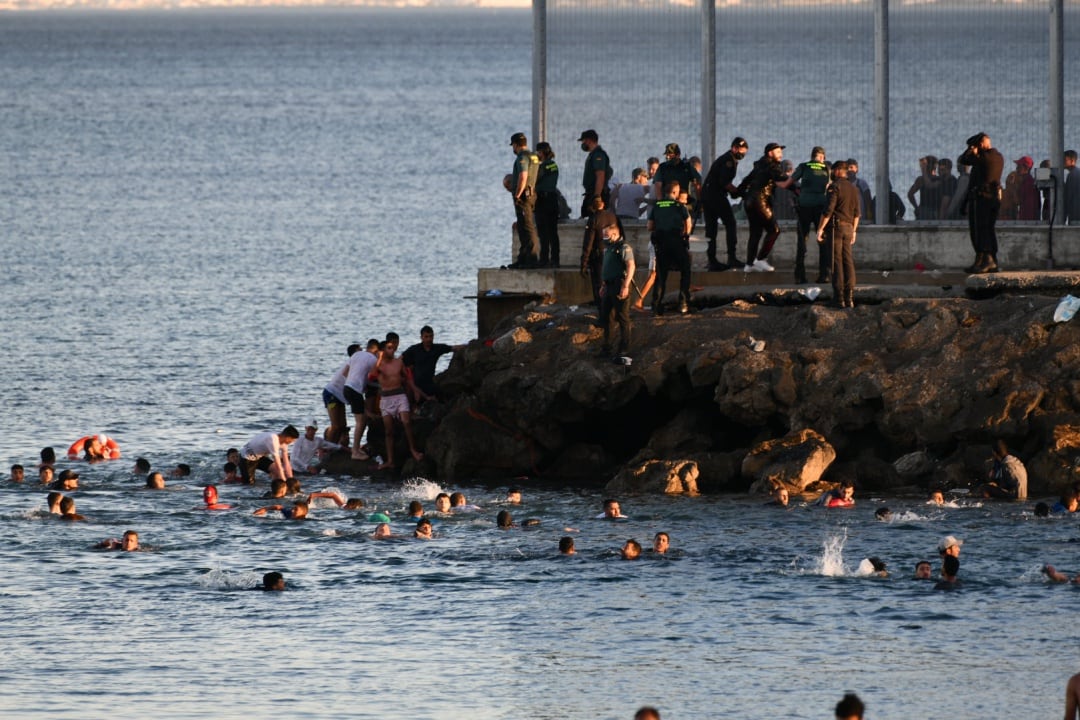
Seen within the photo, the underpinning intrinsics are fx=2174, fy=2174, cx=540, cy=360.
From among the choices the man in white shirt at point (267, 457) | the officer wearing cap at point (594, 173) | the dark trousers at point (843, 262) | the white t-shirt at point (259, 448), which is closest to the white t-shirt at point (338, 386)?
the man in white shirt at point (267, 457)

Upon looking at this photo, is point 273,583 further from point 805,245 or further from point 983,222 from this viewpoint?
point 983,222

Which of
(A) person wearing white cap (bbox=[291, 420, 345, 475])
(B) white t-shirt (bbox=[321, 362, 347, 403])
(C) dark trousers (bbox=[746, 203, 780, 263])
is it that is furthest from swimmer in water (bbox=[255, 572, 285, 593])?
(C) dark trousers (bbox=[746, 203, 780, 263])

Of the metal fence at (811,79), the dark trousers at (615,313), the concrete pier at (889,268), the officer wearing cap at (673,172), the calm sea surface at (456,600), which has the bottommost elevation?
the calm sea surface at (456,600)

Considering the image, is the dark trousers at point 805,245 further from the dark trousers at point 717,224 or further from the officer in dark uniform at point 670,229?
the officer in dark uniform at point 670,229

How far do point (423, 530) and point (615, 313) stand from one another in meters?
5.02

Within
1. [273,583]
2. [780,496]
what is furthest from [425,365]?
[273,583]

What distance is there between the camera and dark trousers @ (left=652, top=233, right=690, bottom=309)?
33.0 m

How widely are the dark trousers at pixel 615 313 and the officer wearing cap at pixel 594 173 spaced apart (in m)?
2.47

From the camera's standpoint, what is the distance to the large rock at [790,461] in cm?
3262

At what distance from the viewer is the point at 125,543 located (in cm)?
3142

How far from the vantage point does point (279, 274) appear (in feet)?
239

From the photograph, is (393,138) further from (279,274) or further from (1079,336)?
(1079,336)

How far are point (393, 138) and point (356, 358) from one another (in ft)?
333

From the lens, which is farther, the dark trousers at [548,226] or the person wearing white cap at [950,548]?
the dark trousers at [548,226]
